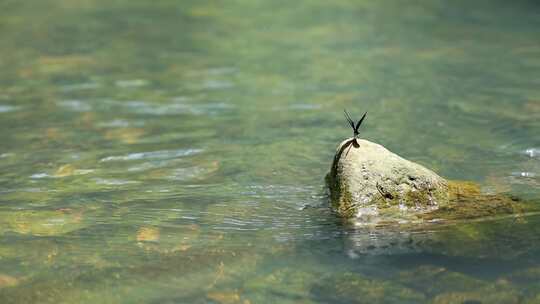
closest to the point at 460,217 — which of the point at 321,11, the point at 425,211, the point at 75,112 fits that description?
the point at 425,211

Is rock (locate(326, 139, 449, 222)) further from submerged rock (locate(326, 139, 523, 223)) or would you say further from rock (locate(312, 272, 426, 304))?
rock (locate(312, 272, 426, 304))

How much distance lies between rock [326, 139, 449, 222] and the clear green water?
0.61ft

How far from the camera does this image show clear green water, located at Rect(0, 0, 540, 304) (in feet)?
14.8

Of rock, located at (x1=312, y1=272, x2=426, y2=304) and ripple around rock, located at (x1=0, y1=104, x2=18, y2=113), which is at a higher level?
ripple around rock, located at (x1=0, y1=104, x2=18, y2=113)

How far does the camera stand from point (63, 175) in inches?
257

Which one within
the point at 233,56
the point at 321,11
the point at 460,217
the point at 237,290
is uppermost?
the point at 321,11

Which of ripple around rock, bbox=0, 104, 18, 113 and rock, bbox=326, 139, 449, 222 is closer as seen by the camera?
rock, bbox=326, 139, 449, 222

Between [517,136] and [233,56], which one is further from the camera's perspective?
[233,56]

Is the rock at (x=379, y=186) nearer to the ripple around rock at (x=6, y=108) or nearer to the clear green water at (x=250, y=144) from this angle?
the clear green water at (x=250, y=144)

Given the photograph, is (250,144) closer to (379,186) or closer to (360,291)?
(379,186)

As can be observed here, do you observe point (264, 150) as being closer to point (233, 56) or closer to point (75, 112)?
point (75, 112)

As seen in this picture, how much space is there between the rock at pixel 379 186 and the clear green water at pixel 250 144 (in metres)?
0.19

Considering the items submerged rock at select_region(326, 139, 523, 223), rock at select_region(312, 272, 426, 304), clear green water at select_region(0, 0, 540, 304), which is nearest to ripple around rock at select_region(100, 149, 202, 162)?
clear green water at select_region(0, 0, 540, 304)

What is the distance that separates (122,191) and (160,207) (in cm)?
56
